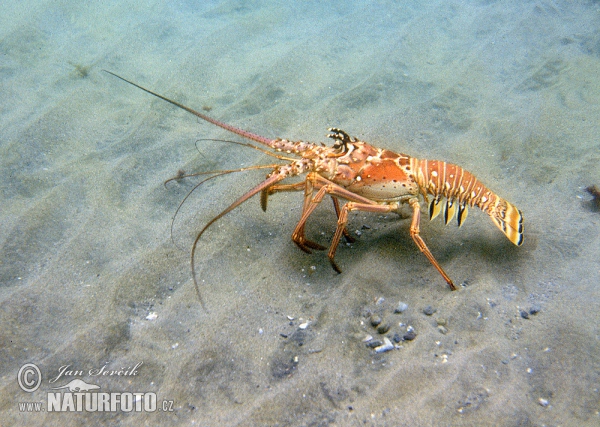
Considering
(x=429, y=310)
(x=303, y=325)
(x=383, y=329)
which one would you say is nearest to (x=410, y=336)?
(x=383, y=329)

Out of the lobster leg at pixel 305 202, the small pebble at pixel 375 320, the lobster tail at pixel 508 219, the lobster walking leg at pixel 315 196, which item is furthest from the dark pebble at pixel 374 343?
the lobster tail at pixel 508 219

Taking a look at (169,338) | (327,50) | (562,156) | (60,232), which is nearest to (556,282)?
(562,156)

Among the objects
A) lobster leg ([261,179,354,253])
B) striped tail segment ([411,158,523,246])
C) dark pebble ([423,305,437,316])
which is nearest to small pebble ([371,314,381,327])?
dark pebble ([423,305,437,316])

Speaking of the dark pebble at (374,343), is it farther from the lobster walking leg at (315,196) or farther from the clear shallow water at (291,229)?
the lobster walking leg at (315,196)

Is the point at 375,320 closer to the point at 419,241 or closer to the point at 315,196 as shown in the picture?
the point at 419,241

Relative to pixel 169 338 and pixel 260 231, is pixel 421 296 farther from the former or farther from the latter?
pixel 169 338
